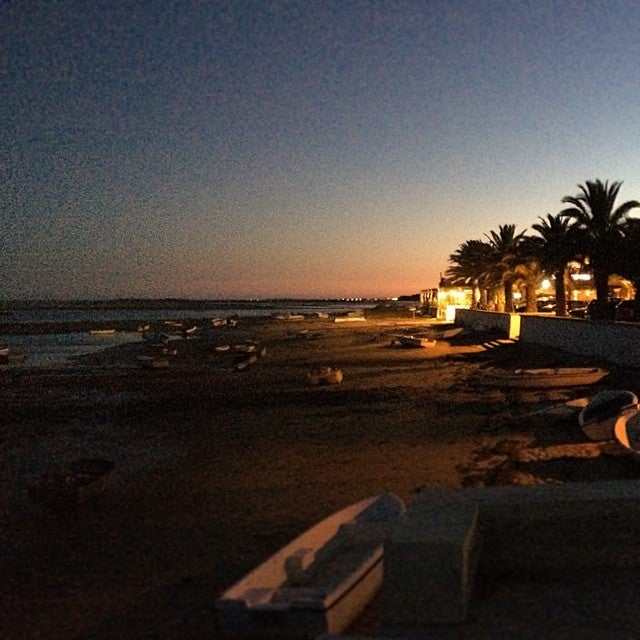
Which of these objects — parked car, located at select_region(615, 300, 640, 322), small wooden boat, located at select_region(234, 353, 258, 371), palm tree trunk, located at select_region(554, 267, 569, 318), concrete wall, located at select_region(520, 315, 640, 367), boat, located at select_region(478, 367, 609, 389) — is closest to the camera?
boat, located at select_region(478, 367, 609, 389)

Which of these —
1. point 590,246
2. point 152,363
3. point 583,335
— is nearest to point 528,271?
point 590,246

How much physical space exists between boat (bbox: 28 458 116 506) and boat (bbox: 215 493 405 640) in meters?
5.03

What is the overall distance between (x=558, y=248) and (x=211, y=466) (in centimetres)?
3319

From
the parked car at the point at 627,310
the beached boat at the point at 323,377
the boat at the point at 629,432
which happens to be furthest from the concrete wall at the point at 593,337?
the boat at the point at 629,432

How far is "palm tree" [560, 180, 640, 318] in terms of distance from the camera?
38219mm

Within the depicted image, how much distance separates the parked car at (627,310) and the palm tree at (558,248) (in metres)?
4.05

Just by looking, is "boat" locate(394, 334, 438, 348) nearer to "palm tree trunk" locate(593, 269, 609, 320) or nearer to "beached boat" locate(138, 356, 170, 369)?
"palm tree trunk" locate(593, 269, 609, 320)

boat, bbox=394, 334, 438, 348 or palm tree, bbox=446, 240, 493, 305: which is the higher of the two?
palm tree, bbox=446, 240, 493, 305

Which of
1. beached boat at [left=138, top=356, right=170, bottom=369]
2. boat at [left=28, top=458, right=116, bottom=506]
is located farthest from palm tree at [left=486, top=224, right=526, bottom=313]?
boat at [left=28, top=458, right=116, bottom=506]

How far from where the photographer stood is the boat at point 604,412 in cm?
1424

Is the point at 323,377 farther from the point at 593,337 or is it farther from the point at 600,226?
the point at 600,226

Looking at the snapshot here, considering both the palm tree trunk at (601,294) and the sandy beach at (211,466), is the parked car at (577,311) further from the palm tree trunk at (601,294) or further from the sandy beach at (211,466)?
the sandy beach at (211,466)

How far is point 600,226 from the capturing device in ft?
128

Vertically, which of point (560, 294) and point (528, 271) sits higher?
point (528, 271)
